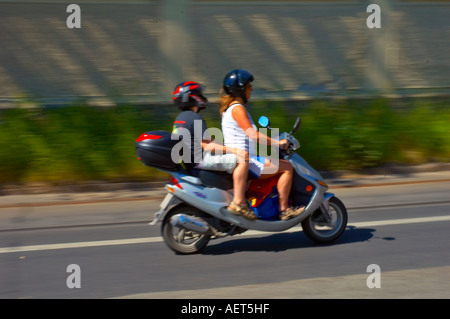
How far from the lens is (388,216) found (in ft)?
26.1

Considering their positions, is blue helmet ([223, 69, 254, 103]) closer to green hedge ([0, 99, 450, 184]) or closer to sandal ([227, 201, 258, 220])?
sandal ([227, 201, 258, 220])

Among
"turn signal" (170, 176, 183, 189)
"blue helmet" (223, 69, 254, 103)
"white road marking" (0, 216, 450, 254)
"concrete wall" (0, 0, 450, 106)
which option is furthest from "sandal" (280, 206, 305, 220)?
"concrete wall" (0, 0, 450, 106)

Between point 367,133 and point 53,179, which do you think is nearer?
point 53,179

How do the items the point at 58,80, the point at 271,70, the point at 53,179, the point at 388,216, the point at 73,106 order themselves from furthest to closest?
the point at 271,70
the point at 58,80
the point at 73,106
the point at 53,179
the point at 388,216

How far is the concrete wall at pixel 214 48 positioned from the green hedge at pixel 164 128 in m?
0.88

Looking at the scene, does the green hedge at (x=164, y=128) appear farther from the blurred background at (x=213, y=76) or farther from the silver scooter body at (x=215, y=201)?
the silver scooter body at (x=215, y=201)

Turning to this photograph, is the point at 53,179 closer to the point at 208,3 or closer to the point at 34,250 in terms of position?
the point at 34,250

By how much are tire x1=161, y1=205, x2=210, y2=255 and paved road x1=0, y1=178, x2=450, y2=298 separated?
12cm

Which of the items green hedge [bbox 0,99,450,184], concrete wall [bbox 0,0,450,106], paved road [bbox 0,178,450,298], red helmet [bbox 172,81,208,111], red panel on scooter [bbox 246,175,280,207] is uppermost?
concrete wall [bbox 0,0,450,106]

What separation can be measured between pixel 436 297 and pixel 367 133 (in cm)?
631

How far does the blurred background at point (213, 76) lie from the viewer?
33.5ft

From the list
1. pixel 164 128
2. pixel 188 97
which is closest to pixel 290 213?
pixel 188 97

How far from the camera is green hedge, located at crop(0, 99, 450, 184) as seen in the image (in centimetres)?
991
